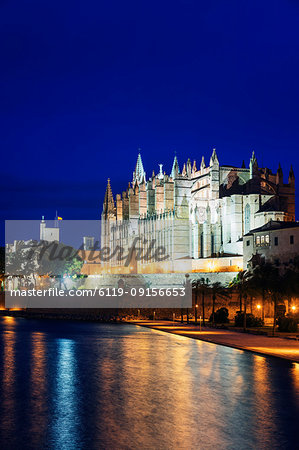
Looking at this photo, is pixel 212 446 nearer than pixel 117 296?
Yes

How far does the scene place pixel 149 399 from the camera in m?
19.9

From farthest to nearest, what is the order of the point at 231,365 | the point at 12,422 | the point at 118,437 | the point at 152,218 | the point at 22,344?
1. the point at 152,218
2. the point at 22,344
3. the point at 231,365
4. the point at 12,422
5. the point at 118,437

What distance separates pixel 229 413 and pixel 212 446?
3.63m

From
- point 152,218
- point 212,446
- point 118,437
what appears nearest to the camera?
point 212,446

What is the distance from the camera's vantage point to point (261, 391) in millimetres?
20844

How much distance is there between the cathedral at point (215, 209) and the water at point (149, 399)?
3290 centimetres

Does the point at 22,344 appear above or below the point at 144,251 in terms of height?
below

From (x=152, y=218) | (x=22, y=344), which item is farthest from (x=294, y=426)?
(x=152, y=218)

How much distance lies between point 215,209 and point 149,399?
54.0 m

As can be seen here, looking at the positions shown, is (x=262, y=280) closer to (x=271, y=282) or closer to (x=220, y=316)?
(x=271, y=282)

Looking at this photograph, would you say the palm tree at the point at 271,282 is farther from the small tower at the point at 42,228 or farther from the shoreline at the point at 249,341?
the small tower at the point at 42,228

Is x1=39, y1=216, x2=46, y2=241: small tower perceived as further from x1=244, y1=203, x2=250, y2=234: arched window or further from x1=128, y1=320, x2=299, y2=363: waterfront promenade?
x1=128, y1=320, x2=299, y2=363: waterfront promenade

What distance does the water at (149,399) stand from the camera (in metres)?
14.8

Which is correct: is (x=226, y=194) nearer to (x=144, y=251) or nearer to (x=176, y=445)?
(x=144, y=251)
